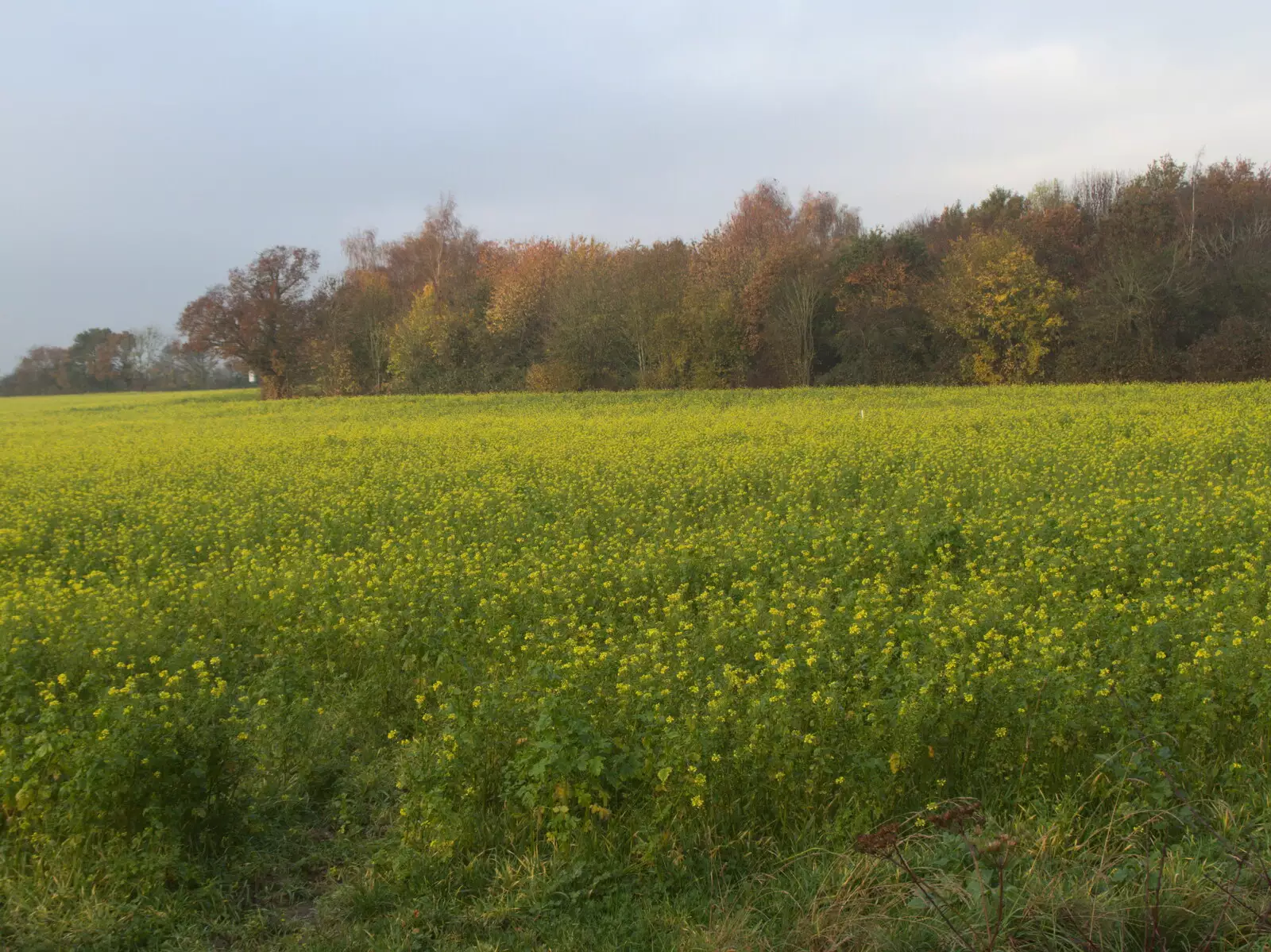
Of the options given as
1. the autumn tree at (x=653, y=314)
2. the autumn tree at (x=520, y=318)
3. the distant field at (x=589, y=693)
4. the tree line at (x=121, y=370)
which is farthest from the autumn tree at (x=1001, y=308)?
the tree line at (x=121, y=370)

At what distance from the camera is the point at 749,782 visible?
171 inches

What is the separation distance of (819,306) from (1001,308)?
317 inches

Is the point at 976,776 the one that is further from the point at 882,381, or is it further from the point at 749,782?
the point at 882,381

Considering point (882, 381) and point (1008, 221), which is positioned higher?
point (1008, 221)

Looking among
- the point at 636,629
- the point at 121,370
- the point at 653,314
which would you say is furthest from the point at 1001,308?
the point at 121,370

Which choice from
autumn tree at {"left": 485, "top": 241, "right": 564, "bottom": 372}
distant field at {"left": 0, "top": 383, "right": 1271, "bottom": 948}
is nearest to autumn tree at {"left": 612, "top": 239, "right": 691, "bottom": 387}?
autumn tree at {"left": 485, "top": 241, "right": 564, "bottom": 372}

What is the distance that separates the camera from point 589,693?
Result: 5102mm

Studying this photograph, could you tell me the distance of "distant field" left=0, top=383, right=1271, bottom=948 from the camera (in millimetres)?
3977

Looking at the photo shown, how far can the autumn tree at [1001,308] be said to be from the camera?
117 feet

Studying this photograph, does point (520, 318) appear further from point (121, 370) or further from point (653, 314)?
point (121, 370)

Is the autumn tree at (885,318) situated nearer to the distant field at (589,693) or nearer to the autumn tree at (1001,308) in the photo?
the autumn tree at (1001,308)

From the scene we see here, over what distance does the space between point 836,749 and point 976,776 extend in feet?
2.53

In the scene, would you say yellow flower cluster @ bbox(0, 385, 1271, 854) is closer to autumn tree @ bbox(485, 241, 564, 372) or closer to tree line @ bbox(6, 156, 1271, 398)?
tree line @ bbox(6, 156, 1271, 398)

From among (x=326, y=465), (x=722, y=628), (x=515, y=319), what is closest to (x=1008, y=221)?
(x=515, y=319)
